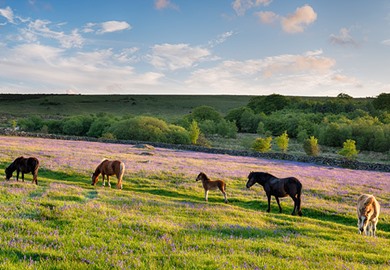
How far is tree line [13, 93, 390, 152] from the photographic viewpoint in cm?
7325

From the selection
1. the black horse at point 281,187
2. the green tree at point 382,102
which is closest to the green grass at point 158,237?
the black horse at point 281,187

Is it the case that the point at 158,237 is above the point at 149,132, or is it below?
below

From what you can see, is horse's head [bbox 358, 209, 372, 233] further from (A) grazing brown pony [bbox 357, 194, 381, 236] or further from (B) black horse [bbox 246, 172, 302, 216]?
(B) black horse [bbox 246, 172, 302, 216]

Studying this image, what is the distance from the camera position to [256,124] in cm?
11575

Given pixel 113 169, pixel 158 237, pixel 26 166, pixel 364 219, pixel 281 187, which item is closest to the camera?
pixel 158 237

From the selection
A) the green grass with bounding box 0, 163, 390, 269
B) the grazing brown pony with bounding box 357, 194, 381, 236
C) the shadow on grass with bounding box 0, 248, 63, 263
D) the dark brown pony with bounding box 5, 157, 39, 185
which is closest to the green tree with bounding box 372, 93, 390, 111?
the green grass with bounding box 0, 163, 390, 269

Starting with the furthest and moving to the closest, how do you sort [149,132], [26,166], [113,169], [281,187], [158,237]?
[149,132]
[113,169]
[26,166]
[281,187]
[158,237]

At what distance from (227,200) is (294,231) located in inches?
286

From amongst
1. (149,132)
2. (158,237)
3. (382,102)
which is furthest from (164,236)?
(382,102)

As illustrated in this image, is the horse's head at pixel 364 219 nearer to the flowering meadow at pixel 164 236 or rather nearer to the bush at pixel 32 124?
the flowering meadow at pixel 164 236

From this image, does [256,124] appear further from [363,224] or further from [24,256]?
[24,256]

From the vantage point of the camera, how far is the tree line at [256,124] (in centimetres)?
7325

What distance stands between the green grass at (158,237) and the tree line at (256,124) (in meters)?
54.1

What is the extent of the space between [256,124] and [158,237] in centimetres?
10929
